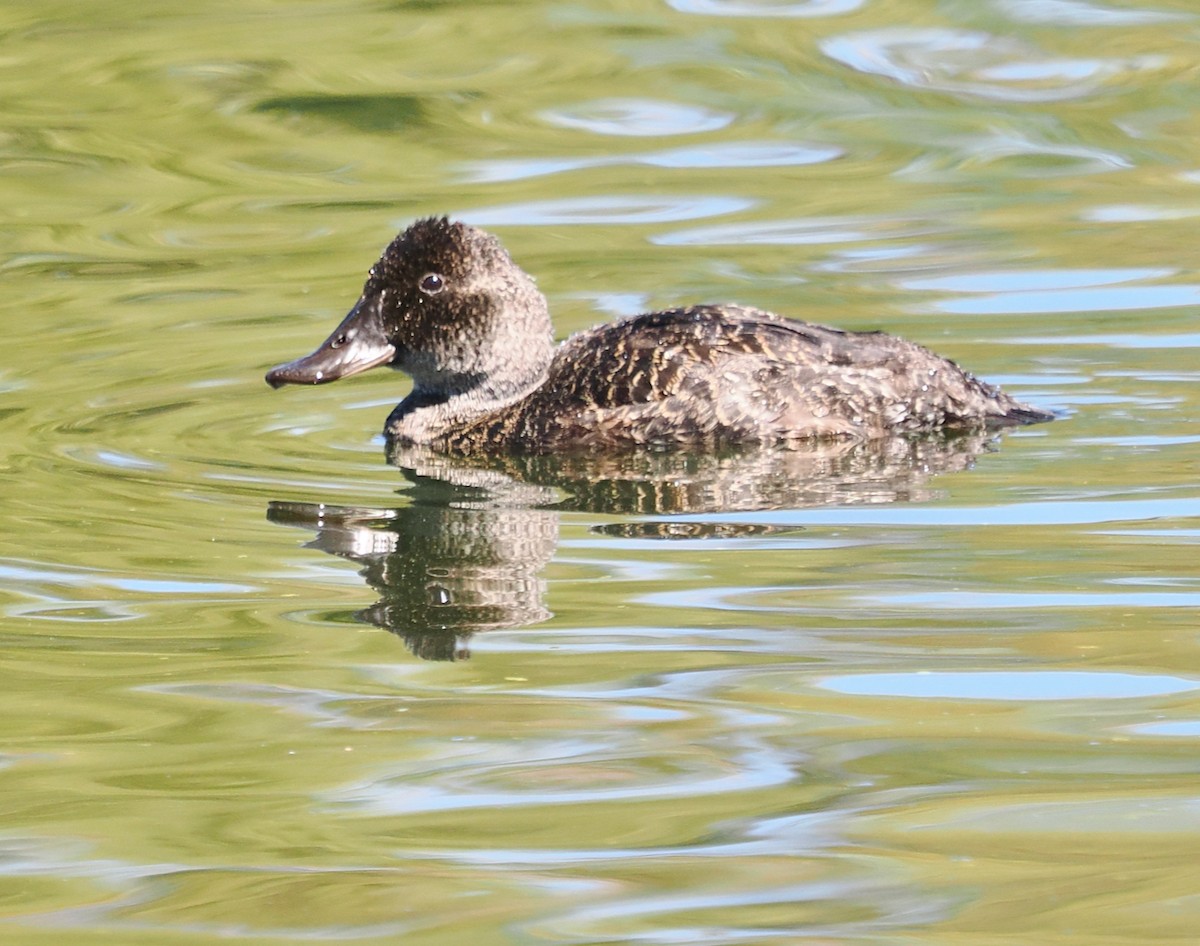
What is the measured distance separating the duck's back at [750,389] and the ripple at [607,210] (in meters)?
3.92

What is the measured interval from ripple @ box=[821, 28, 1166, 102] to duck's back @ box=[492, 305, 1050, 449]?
590 cm

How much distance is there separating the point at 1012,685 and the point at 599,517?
230 cm

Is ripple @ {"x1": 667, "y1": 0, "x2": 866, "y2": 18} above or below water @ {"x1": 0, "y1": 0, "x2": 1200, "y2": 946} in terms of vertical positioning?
above

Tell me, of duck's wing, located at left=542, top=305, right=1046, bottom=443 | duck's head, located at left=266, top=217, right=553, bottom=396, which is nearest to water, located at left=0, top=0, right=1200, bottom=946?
duck's wing, located at left=542, top=305, right=1046, bottom=443

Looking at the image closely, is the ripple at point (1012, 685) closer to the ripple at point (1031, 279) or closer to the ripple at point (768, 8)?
the ripple at point (1031, 279)

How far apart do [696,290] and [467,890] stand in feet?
23.8

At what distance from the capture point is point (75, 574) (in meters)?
6.71

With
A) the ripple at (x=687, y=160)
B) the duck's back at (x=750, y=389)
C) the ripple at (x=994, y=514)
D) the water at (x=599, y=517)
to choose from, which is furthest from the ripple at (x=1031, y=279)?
the ripple at (x=994, y=514)

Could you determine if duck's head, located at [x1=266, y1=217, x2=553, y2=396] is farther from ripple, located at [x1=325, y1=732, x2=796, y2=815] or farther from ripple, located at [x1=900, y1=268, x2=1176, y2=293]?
ripple, located at [x1=325, y1=732, x2=796, y2=815]

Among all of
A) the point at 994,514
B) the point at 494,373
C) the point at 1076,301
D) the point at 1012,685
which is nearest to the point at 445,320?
the point at 494,373

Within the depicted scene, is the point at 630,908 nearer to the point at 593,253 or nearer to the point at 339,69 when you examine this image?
the point at 593,253

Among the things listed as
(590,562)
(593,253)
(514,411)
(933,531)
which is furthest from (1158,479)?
(593,253)

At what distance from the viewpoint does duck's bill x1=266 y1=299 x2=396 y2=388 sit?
8727 millimetres

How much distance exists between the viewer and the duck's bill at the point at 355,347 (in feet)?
28.6
